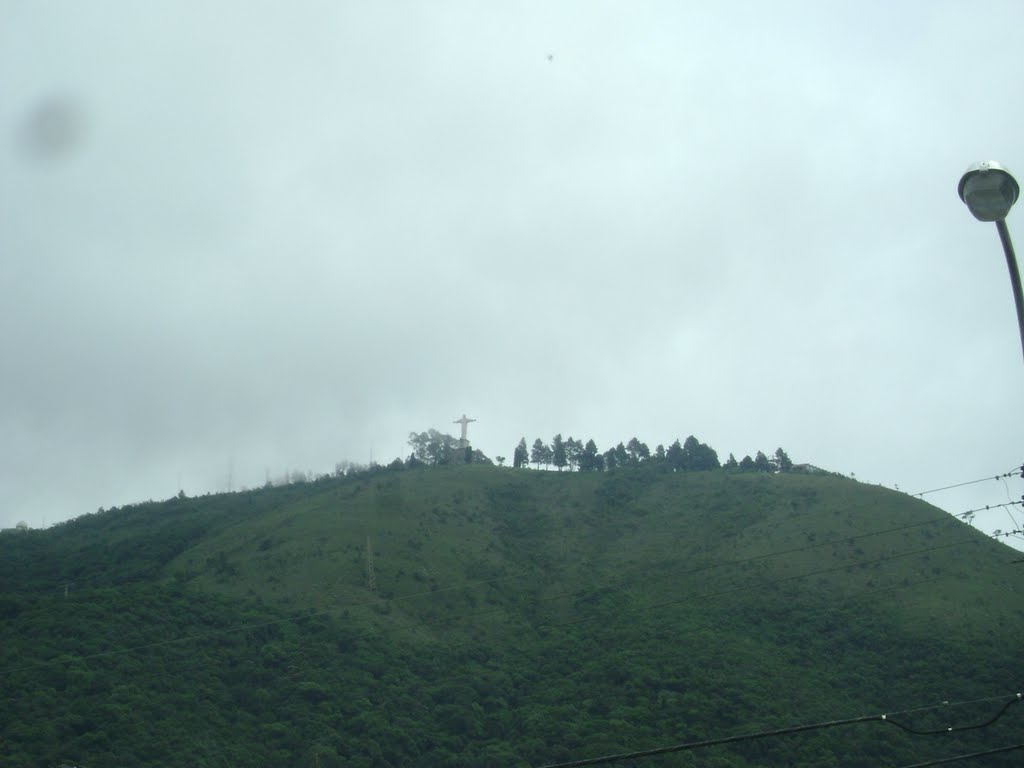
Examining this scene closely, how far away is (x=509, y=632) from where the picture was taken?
8712 cm

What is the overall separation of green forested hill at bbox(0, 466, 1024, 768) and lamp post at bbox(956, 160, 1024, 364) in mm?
53061

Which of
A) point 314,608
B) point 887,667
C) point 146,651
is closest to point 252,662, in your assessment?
point 146,651

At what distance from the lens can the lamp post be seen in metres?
11.6

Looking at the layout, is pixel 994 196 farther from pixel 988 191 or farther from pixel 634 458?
pixel 634 458

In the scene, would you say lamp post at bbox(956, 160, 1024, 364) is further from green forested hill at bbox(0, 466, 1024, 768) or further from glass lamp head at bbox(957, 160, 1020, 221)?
green forested hill at bbox(0, 466, 1024, 768)

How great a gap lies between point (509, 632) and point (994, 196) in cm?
7949

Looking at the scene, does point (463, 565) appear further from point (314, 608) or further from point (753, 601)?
point (753, 601)

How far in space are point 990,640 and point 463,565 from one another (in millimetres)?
49099

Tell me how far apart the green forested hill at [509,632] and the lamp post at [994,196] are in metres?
53.1

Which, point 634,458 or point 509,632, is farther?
point 634,458

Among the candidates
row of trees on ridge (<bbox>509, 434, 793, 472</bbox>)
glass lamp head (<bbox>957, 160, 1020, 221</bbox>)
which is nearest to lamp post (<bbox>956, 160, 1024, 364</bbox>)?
glass lamp head (<bbox>957, 160, 1020, 221</bbox>)

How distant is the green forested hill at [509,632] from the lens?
61.4m

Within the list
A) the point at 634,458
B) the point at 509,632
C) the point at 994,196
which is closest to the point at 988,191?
the point at 994,196

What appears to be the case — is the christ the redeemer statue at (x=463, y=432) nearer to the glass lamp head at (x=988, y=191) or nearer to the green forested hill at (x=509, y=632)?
the green forested hill at (x=509, y=632)
